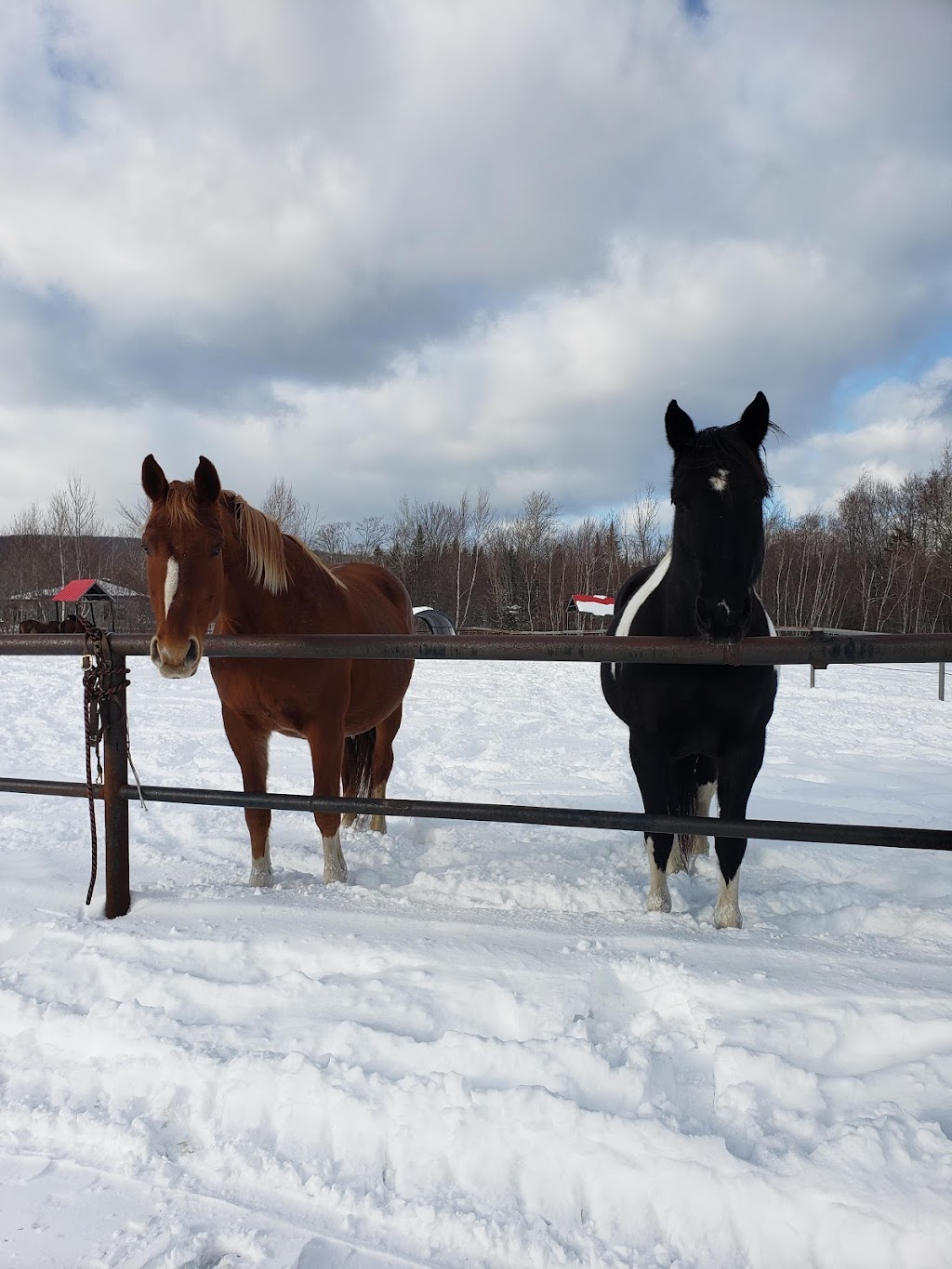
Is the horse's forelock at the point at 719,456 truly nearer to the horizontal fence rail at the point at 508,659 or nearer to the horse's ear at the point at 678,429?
the horse's ear at the point at 678,429

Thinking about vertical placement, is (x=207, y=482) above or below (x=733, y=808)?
above

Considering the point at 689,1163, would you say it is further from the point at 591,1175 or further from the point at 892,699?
the point at 892,699

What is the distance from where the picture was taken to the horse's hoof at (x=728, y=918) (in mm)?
2705

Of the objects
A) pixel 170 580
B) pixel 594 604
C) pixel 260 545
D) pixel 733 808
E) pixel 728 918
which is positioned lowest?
pixel 728 918

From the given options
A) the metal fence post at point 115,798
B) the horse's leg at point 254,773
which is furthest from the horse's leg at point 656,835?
the metal fence post at point 115,798

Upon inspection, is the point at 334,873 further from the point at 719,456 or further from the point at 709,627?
the point at 719,456

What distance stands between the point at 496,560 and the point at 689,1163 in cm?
4752

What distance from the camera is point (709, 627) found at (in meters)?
2.19

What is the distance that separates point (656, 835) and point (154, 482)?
2414 mm

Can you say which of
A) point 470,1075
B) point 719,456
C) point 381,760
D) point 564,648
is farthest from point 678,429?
point 381,760

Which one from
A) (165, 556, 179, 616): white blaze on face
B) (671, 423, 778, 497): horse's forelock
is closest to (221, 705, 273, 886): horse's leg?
(165, 556, 179, 616): white blaze on face

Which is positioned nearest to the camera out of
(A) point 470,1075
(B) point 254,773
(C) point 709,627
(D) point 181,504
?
(A) point 470,1075

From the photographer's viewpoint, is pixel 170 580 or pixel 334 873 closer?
pixel 170 580

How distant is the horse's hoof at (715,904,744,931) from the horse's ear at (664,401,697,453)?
70.5 inches
